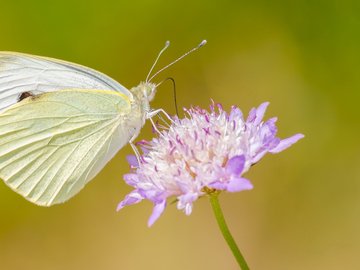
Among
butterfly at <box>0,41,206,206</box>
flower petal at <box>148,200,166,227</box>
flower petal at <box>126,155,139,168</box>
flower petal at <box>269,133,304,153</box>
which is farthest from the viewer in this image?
butterfly at <box>0,41,206,206</box>

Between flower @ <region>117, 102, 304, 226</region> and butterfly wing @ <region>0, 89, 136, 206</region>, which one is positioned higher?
butterfly wing @ <region>0, 89, 136, 206</region>

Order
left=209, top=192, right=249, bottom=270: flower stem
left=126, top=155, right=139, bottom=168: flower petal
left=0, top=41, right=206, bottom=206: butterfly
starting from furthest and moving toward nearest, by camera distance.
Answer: left=0, top=41, right=206, bottom=206: butterfly < left=126, top=155, right=139, bottom=168: flower petal < left=209, top=192, right=249, bottom=270: flower stem

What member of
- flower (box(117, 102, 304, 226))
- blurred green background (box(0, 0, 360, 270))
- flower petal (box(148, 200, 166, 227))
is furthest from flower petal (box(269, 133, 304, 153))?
blurred green background (box(0, 0, 360, 270))

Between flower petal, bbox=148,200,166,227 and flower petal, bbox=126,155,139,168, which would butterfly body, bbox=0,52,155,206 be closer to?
flower petal, bbox=126,155,139,168

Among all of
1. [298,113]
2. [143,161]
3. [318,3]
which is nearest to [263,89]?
[298,113]

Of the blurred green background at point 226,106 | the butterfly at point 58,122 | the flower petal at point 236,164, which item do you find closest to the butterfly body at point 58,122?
the butterfly at point 58,122

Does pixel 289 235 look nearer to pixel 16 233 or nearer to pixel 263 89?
pixel 263 89

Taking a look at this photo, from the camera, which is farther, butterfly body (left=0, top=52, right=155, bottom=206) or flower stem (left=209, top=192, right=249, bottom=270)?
butterfly body (left=0, top=52, right=155, bottom=206)

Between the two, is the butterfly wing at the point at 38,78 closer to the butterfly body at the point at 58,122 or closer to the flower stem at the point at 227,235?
the butterfly body at the point at 58,122
